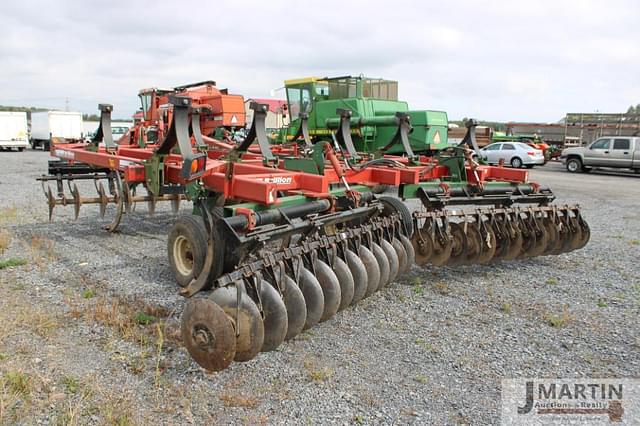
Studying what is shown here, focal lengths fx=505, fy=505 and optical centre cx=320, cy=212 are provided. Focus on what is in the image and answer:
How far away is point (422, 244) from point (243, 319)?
2594mm

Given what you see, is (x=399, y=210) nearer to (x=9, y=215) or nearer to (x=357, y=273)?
(x=357, y=273)

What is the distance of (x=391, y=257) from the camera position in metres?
4.29

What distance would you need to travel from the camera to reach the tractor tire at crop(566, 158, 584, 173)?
21359 millimetres

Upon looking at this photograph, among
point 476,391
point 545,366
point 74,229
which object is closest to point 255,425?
point 476,391

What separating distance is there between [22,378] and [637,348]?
414cm

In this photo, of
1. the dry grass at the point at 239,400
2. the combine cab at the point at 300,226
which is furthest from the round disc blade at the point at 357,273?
the dry grass at the point at 239,400

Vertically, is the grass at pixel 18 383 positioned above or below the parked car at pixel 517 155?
below

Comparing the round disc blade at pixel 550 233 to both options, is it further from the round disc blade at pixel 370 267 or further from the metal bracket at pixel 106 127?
the metal bracket at pixel 106 127

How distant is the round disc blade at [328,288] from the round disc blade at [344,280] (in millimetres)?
142

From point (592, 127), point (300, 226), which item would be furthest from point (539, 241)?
point (592, 127)

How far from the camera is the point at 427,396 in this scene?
3.00 meters

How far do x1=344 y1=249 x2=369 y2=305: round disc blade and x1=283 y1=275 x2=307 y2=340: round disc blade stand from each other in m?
0.69

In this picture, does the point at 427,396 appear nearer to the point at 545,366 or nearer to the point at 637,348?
the point at 545,366

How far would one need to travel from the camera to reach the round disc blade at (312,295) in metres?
3.36
